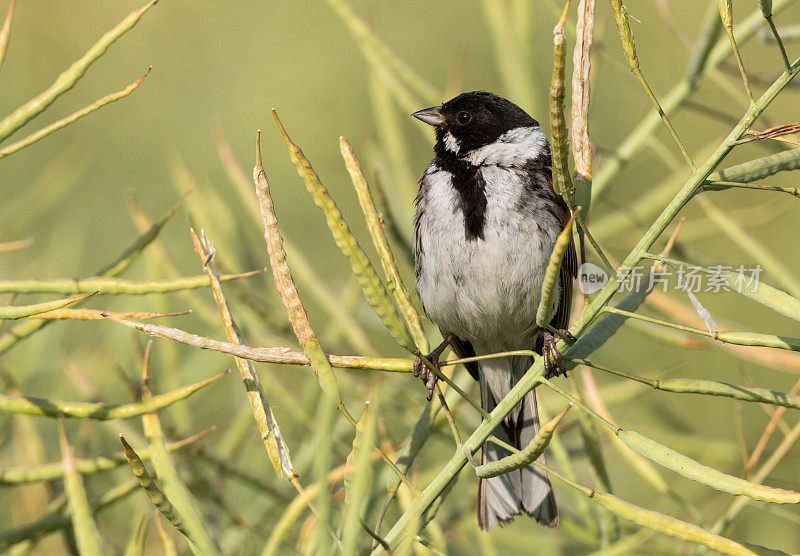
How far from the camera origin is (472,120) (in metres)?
3.24

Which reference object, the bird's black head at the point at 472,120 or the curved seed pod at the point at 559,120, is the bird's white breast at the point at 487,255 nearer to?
the bird's black head at the point at 472,120

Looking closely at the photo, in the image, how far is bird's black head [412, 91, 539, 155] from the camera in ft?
10.4

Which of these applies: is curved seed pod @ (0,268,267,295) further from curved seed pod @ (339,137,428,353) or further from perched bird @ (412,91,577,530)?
perched bird @ (412,91,577,530)

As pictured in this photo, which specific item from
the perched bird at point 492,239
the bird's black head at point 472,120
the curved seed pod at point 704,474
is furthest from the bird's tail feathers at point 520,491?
the curved seed pod at point 704,474

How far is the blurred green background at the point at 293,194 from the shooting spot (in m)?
2.78

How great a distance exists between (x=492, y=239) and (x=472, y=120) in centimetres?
55

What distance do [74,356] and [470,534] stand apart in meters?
1.52

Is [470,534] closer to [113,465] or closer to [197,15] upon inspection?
[113,465]

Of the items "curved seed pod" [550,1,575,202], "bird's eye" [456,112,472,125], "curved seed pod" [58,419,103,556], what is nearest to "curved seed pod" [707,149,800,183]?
"curved seed pod" [550,1,575,202]

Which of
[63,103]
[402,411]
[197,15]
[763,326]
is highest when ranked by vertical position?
[197,15]

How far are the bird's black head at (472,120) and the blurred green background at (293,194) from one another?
0.11 meters

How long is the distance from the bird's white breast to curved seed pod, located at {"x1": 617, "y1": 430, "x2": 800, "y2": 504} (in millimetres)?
1473

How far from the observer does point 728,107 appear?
6547 mm

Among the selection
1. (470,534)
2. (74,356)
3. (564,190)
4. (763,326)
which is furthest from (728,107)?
(564,190)
